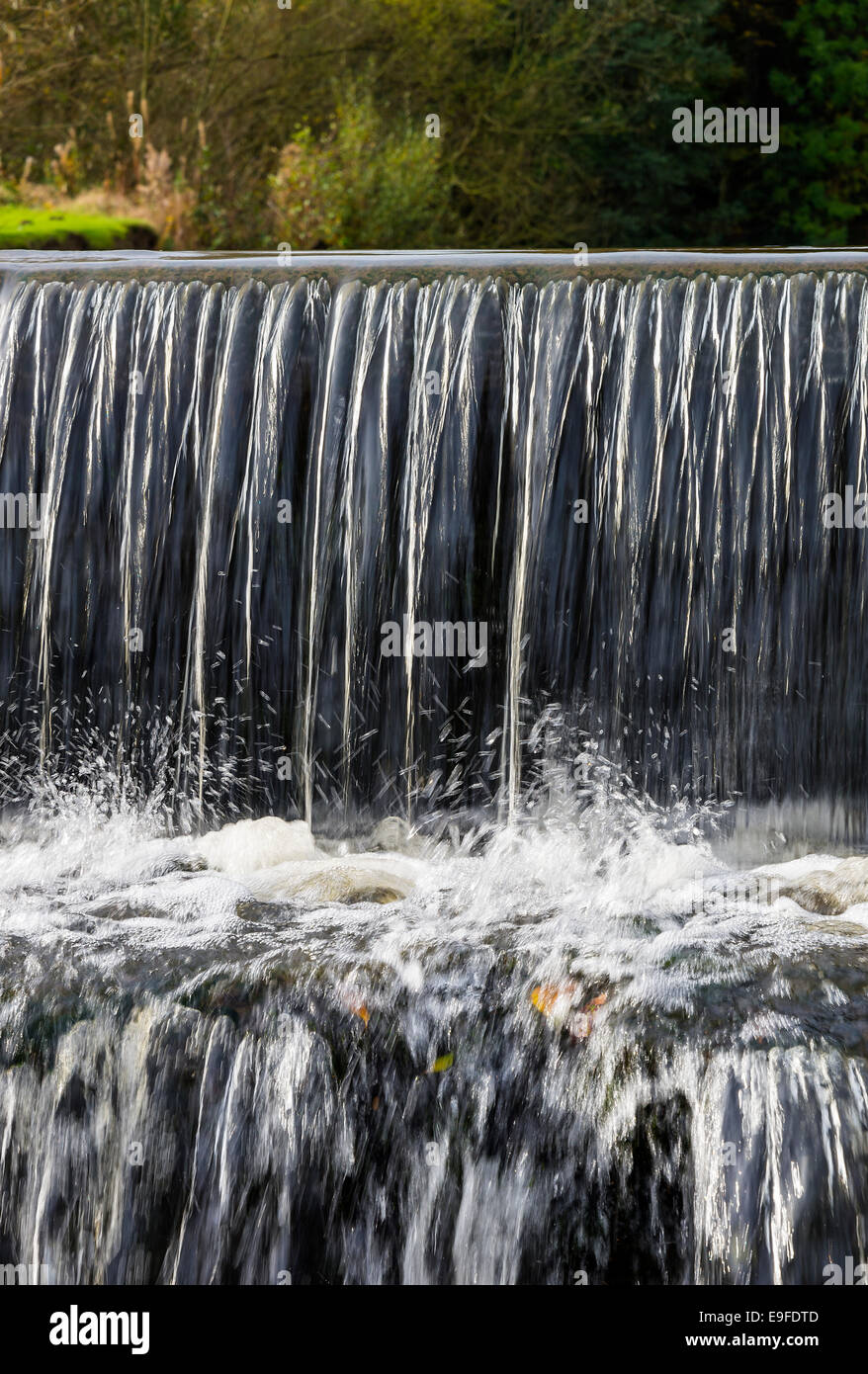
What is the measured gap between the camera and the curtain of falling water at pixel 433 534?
529cm

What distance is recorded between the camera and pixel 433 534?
5.42 m

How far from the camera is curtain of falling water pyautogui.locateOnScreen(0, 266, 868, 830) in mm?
5285

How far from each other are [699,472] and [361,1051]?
8.21ft

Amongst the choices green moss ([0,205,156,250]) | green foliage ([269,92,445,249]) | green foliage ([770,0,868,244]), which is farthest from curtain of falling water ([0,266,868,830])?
green foliage ([770,0,868,244])

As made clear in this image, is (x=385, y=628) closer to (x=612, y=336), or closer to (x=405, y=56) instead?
(x=612, y=336)

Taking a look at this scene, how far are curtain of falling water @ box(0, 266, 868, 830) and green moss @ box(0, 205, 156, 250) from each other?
6395 millimetres

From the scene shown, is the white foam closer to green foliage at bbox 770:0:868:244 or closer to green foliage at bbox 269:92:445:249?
green foliage at bbox 269:92:445:249

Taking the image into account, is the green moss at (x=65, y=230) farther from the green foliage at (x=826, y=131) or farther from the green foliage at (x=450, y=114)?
the green foliage at (x=826, y=131)

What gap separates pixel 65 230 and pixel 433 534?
8.06 metres

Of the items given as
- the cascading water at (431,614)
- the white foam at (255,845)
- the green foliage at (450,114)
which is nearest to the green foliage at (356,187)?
the green foliage at (450,114)

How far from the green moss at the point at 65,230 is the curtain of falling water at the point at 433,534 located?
21.0ft

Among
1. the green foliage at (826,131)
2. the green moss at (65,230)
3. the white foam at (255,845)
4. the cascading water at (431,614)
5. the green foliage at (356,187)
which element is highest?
the green foliage at (826,131)

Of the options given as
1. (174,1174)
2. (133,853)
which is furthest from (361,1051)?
(133,853)

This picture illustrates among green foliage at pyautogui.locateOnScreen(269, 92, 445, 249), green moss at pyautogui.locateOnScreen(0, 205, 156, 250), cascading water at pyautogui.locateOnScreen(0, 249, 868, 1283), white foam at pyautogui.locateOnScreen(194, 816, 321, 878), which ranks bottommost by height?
white foam at pyautogui.locateOnScreen(194, 816, 321, 878)
